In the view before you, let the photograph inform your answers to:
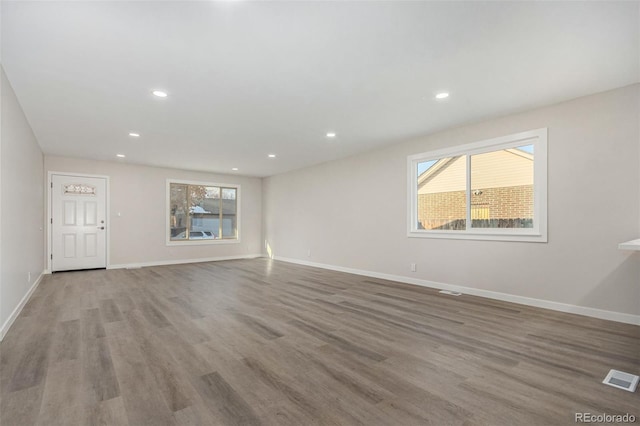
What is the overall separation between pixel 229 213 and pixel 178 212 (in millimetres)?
1419

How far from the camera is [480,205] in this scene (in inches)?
174

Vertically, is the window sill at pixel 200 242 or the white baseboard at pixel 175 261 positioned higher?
the window sill at pixel 200 242

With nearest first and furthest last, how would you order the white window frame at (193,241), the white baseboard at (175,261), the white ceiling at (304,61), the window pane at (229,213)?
the white ceiling at (304,61)
the white baseboard at (175,261)
the white window frame at (193,241)
the window pane at (229,213)

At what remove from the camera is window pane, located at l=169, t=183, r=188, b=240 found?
7855 mm

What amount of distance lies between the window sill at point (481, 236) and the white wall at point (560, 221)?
0.07 metres

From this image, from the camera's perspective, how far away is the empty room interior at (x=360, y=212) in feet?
6.41

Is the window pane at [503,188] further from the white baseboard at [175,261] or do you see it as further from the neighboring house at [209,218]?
the neighboring house at [209,218]

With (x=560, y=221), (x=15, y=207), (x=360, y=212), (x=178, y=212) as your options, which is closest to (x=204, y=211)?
(x=178, y=212)

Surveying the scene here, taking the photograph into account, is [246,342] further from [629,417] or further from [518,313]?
[518,313]

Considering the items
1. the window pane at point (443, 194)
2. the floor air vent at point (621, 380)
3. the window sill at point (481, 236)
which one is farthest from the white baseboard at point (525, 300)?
the floor air vent at point (621, 380)

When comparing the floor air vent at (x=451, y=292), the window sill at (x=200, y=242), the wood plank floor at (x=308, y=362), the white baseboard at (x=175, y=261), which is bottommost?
the white baseboard at (x=175, y=261)

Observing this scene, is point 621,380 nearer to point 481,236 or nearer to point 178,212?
point 481,236

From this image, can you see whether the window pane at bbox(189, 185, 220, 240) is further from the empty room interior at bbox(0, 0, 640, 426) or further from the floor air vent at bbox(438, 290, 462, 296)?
the floor air vent at bbox(438, 290, 462, 296)
